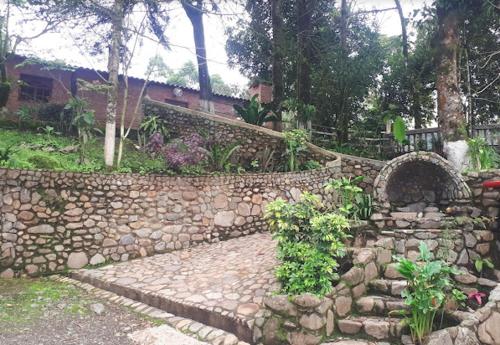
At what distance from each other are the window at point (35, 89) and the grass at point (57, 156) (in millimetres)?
2998

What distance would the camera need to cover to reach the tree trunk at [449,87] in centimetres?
956

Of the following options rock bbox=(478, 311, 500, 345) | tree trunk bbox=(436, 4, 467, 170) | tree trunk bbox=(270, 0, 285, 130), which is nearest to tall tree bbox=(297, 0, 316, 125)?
tree trunk bbox=(270, 0, 285, 130)

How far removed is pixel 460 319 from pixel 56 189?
701cm

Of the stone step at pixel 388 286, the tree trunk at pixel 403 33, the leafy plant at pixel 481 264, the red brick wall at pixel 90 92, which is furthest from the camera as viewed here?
the tree trunk at pixel 403 33

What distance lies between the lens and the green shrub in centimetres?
753

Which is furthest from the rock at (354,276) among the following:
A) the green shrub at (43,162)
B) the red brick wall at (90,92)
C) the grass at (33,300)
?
the red brick wall at (90,92)

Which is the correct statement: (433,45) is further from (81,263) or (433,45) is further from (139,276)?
(81,263)

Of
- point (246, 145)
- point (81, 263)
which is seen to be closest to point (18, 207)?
point (81, 263)

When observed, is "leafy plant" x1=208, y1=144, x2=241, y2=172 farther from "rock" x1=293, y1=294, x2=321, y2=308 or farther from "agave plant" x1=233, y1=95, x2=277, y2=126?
"rock" x1=293, y1=294, x2=321, y2=308

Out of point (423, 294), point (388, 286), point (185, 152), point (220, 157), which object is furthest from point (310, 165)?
point (423, 294)

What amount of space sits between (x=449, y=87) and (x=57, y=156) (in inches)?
420

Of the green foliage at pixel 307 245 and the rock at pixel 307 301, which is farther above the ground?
the green foliage at pixel 307 245

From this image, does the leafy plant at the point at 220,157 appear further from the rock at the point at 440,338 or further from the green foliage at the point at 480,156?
the rock at the point at 440,338

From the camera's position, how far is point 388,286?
471 cm
